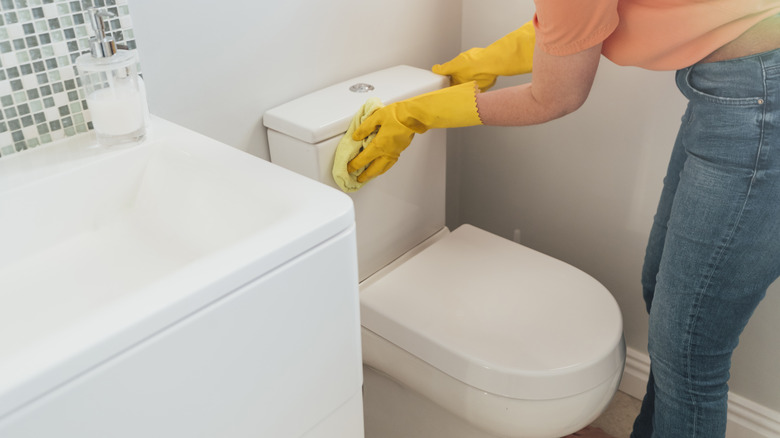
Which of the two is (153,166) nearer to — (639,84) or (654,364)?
(654,364)

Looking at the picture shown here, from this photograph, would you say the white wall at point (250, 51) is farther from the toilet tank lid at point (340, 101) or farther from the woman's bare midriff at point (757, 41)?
the woman's bare midriff at point (757, 41)

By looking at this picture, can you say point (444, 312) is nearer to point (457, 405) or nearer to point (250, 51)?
point (457, 405)

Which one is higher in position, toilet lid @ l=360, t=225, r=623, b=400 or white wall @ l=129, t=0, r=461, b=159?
white wall @ l=129, t=0, r=461, b=159

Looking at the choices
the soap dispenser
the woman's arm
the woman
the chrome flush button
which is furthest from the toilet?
the soap dispenser

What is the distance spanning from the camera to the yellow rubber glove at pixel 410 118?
1086 millimetres

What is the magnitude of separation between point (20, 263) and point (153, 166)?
18 centimetres

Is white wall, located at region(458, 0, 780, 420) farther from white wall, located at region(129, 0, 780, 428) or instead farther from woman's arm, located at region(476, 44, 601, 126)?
woman's arm, located at region(476, 44, 601, 126)

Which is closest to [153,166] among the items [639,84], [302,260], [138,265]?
[138,265]

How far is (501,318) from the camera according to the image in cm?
117

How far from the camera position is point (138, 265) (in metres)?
0.77

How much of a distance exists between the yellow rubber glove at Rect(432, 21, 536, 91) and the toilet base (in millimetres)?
501

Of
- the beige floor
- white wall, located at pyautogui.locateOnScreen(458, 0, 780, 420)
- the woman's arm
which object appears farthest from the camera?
the beige floor

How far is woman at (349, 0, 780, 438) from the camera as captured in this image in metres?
0.85

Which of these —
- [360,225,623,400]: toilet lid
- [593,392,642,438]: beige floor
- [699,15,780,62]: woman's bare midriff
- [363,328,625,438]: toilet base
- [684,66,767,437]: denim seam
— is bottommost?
[593,392,642,438]: beige floor
